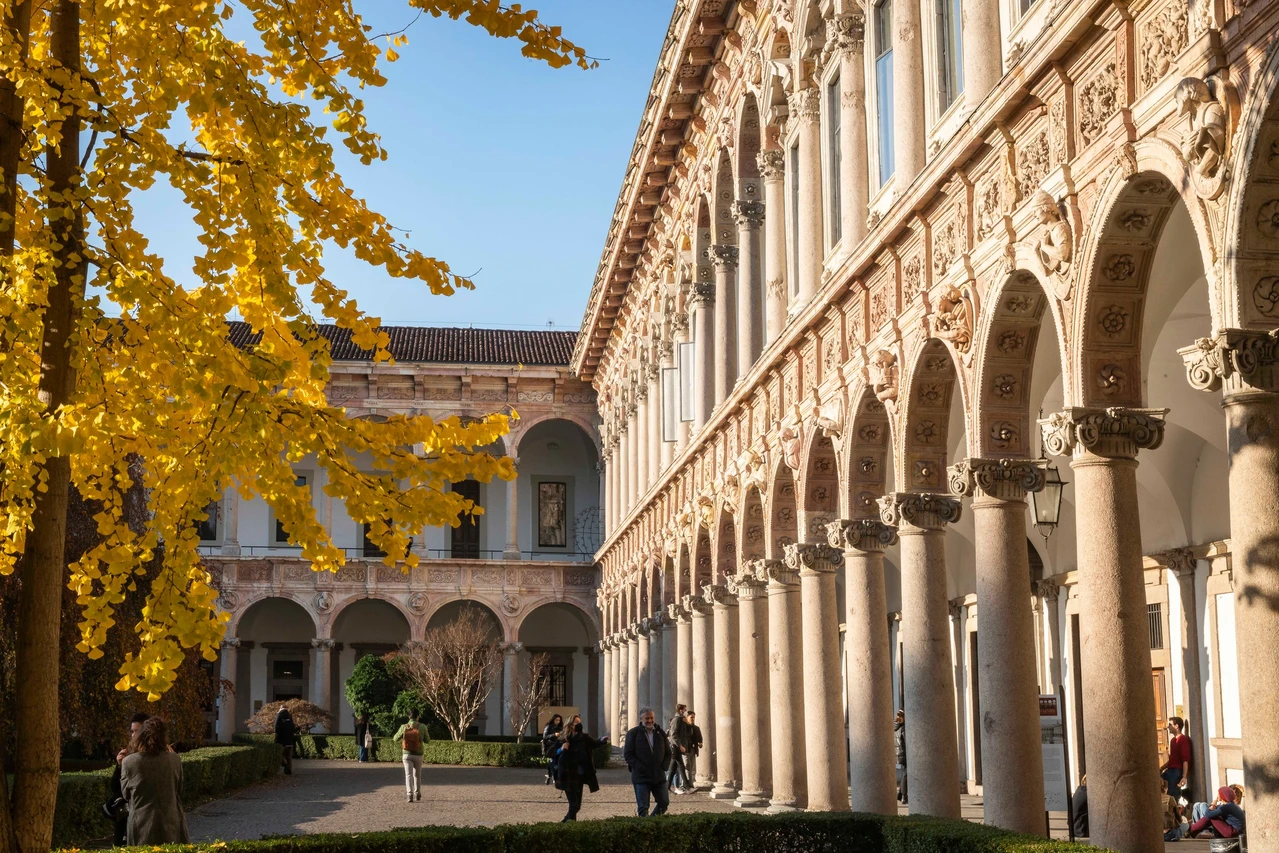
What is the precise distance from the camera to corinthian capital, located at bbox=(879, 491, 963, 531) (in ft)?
44.5

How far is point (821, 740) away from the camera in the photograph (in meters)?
16.6

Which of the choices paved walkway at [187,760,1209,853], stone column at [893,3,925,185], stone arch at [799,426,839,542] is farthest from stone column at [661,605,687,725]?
stone column at [893,3,925,185]

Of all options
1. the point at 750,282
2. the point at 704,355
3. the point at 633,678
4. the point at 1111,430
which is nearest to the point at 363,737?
the point at 633,678

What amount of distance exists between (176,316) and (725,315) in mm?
17569

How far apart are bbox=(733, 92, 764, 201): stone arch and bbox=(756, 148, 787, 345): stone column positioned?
1801mm

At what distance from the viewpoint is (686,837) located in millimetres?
12094

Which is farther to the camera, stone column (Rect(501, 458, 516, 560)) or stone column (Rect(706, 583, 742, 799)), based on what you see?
stone column (Rect(501, 458, 516, 560))

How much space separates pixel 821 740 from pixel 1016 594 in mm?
5609

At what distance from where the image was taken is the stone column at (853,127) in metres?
15.7

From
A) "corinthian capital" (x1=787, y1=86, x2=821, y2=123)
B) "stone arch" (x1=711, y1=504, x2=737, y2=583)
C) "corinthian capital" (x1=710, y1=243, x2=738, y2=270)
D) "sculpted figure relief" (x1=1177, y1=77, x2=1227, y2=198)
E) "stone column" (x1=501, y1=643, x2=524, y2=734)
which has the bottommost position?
"stone column" (x1=501, y1=643, x2=524, y2=734)

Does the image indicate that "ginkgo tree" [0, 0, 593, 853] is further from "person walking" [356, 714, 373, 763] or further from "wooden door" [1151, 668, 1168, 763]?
"person walking" [356, 714, 373, 763]

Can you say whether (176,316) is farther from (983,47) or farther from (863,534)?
(863,534)

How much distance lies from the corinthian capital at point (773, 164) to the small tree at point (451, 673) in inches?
821

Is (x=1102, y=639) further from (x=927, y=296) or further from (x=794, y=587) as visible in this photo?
(x=794, y=587)
